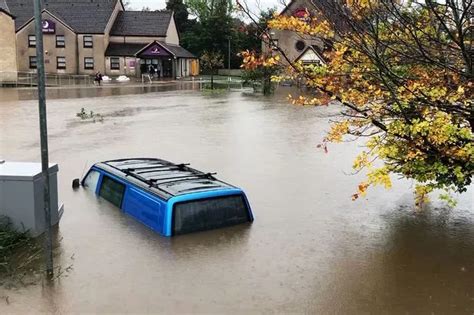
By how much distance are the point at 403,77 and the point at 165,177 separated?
4788mm

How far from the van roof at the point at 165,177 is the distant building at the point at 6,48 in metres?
40.5

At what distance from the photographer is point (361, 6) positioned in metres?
7.29

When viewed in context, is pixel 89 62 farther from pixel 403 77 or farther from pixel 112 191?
pixel 403 77

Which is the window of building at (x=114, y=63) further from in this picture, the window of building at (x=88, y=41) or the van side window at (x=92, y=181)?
the van side window at (x=92, y=181)

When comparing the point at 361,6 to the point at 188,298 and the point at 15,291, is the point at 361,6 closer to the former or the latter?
the point at 188,298

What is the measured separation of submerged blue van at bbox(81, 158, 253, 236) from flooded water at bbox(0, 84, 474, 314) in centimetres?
21

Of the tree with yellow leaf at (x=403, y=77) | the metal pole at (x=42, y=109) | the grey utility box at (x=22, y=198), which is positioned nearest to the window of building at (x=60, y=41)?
the grey utility box at (x=22, y=198)

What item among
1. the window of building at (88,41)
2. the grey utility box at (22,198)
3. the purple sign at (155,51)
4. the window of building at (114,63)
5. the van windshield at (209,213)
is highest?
the window of building at (88,41)

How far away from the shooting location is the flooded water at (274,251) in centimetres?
731

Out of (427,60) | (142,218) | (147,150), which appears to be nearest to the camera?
(427,60)

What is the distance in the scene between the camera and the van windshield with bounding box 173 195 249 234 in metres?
9.57

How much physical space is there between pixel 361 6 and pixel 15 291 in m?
5.76

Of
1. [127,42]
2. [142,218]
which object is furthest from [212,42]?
[142,218]

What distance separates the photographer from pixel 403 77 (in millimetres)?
8062
